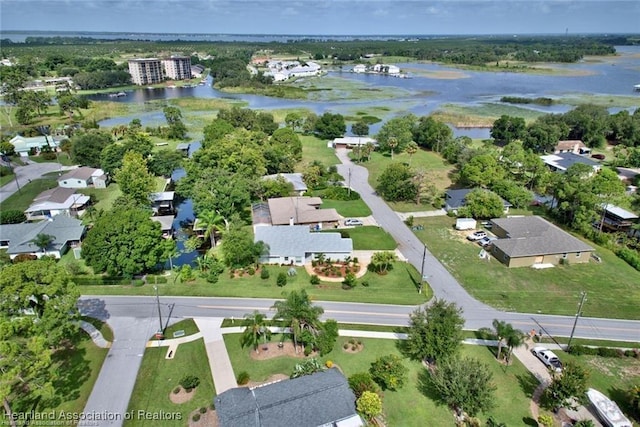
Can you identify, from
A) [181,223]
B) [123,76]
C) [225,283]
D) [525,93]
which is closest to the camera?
[225,283]

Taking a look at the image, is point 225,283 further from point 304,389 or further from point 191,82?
point 191,82

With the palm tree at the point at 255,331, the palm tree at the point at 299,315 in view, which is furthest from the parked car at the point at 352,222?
the palm tree at the point at 299,315

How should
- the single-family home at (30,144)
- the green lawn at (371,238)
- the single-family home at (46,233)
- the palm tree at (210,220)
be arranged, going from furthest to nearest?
1. the single-family home at (30,144)
2. the green lawn at (371,238)
3. the palm tree at (210,220)
4. the single-family home at (46,233)

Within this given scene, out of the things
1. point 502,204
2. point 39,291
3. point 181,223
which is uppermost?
point 39,291

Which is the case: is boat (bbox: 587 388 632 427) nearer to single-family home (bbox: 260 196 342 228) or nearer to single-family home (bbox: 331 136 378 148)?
single-family home (bbox: 260 196 342 228)

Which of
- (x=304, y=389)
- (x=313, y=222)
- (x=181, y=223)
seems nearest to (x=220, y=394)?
(x=304, y=389)

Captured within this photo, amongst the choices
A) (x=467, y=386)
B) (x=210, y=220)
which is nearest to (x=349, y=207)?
(x=210, y=220)

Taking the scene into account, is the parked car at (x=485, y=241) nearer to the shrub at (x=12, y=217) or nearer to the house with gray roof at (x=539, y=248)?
the house with gray roof at (x=539, y=248)
